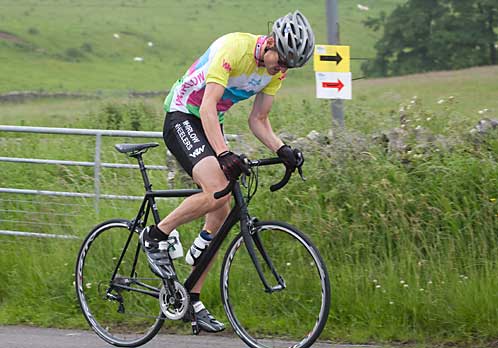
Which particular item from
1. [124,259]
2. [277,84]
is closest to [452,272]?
[277,84]

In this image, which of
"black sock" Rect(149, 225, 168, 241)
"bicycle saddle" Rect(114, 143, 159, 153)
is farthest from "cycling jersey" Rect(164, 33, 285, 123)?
"black sock" Rect(149, 225, 168, 241)

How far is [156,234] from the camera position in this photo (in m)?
6.07

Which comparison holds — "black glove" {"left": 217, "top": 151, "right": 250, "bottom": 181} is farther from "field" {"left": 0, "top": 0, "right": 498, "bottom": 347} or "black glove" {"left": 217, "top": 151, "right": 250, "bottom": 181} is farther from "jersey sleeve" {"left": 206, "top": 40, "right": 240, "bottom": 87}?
"field" {"left": 0, "top": 0, "right": 498, "bottom": 347}

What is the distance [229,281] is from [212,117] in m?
1.29

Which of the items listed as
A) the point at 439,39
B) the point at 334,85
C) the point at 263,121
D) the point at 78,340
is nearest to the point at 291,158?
the point at 263,121

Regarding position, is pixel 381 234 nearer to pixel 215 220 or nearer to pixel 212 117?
pixel 215 220

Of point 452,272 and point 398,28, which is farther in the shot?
point 398,28

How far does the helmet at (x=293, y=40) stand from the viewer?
18.0 ft

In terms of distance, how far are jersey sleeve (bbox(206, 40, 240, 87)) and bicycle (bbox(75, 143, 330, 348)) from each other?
55cm

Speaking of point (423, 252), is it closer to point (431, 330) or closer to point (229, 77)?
point (431, 330)

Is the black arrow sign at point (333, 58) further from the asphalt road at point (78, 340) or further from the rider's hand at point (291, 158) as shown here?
the asphalt road at point (78, 340)

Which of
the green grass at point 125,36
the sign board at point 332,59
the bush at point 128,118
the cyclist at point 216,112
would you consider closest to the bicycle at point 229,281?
the cyclist at point 216,112

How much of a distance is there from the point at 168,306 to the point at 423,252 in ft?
6.38

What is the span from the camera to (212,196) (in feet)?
18.9
